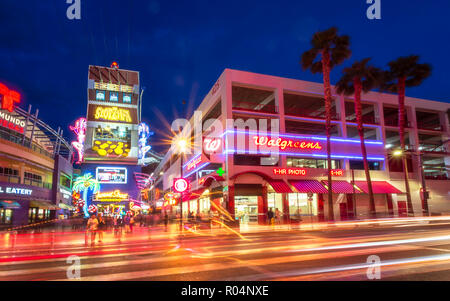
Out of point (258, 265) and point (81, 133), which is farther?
point (81, 133)

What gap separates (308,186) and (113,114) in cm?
4276

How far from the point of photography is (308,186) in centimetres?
3055

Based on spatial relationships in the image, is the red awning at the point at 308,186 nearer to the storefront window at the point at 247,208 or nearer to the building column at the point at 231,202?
the storefront window at the point at 247,208

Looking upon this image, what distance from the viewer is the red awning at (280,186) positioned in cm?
2860

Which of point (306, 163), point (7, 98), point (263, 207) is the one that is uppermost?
point (7, 98)

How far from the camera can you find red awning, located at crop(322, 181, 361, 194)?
1224 inches

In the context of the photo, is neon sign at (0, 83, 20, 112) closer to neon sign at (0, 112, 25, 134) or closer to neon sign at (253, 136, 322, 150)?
neon sign at (0, 112, 25, 134)

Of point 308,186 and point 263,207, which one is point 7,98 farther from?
point 308,186

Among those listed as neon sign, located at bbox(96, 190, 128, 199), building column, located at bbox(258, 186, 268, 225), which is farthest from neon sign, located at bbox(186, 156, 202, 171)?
neon sign, located at bbox(96, 190, 128, 199)

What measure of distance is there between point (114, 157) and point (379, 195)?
150ft

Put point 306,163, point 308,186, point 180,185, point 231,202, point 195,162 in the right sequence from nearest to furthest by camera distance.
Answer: point 180,185
point 231,202
point 308,186
point 306,163
point 195,162

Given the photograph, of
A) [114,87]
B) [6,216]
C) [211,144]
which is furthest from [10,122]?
[114,87]

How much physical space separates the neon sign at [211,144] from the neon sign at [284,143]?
3739 millimetres

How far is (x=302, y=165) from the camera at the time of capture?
108ft
